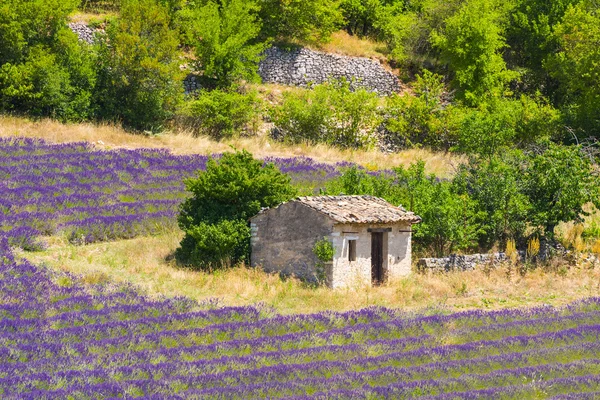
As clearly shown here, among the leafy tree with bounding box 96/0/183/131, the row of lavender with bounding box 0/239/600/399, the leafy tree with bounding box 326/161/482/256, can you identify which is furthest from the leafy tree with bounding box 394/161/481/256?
the leafy tree with bounding box 96/0/183/131

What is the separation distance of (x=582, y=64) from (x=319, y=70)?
1670 centimetres

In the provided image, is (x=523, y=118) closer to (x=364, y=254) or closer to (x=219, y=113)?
(x=219, y=113)

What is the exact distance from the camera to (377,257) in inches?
1143

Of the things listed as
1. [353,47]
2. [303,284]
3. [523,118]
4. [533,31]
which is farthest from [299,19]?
[303,284]

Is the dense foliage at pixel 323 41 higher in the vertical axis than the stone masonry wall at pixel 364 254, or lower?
higher

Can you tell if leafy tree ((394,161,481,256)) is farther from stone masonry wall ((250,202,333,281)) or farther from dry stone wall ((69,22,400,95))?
dry stone wall ((69,22,400,95))

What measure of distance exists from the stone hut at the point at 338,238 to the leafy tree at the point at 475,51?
86.7ft

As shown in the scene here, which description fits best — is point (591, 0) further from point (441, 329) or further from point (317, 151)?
point (441, 329)

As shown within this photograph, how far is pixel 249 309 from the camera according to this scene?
2283cm

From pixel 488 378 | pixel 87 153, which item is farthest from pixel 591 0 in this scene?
pixel 488 378

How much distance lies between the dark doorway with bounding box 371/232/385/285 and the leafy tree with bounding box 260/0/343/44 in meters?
30.6

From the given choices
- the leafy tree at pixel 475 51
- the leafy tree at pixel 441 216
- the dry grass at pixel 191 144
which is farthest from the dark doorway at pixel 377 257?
the leafy tree at pixel 475 51

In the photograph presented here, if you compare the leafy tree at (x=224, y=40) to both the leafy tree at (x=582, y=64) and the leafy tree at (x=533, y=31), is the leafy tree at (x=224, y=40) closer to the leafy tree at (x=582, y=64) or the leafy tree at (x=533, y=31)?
the leafy tree at (x=582, y=64)

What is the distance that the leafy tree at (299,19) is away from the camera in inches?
2239
